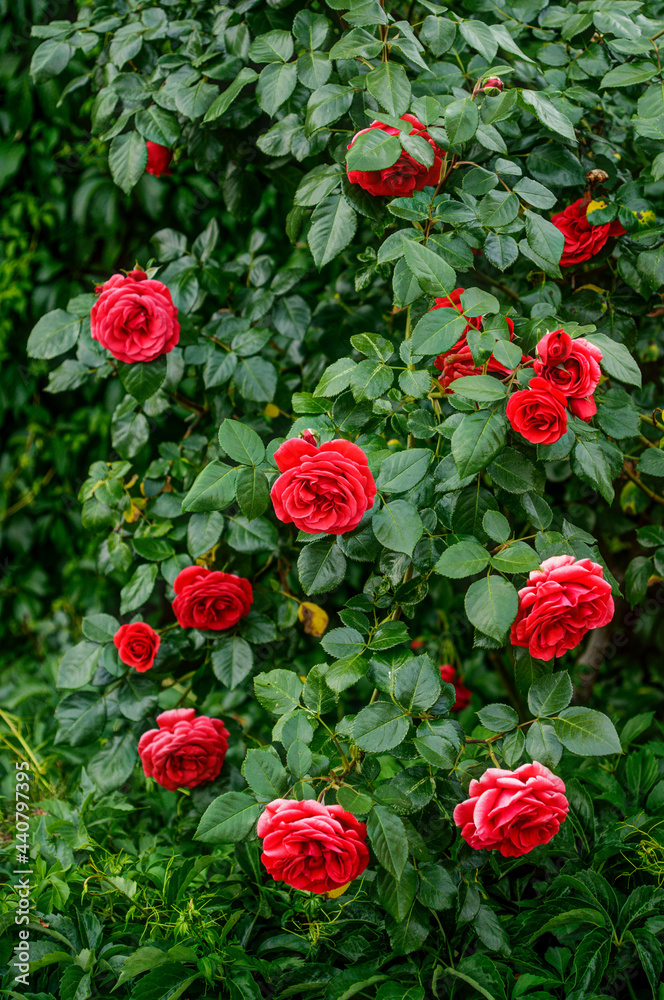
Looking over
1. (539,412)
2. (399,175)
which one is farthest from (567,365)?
(399,175)

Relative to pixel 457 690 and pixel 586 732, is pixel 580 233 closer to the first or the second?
pixel 586 732

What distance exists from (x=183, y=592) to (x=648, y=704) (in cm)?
120

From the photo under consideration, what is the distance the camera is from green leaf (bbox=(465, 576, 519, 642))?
2.64 feet

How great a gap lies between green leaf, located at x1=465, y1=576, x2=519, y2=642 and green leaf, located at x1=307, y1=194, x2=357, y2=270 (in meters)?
0.50

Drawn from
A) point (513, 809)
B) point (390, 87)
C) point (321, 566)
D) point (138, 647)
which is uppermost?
point (390, 87)

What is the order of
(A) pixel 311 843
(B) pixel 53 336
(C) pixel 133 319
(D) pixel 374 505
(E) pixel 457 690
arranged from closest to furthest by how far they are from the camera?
(A) pixel 311 843
(D) pixel 374 505
(C) pixel 133 319
(B) pixel 53 336
(E) pixel 457 690

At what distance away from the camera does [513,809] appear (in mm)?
800

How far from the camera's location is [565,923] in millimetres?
1029

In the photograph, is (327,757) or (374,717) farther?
(327,757)

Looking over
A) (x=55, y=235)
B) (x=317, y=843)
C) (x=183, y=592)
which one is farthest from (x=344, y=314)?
(x=55, y=235)

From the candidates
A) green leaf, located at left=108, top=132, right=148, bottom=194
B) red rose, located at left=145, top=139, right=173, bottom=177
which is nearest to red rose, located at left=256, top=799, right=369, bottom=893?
green leaf, located at left=108, top=132, right=148, bottom=194

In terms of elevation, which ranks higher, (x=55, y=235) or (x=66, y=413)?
(x=55, y=235)

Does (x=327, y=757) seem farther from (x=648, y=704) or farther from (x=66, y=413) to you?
(x=66, y=413)

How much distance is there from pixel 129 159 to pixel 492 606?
3.14ft
